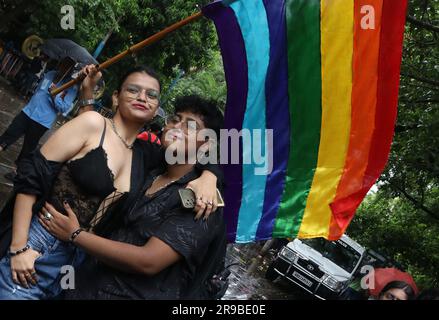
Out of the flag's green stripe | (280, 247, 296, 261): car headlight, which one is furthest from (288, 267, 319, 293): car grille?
the flag's green stripe

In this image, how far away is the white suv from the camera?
10.0 meters

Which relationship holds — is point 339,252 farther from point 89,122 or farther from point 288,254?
point 89,122

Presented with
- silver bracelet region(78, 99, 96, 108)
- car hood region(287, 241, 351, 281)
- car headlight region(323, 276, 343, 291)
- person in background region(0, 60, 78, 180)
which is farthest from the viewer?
car hood region(287, 241, 351, 281)

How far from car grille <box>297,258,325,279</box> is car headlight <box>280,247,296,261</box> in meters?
0.17

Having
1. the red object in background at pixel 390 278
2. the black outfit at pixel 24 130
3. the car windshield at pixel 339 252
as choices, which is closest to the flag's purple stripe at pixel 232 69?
the red object in background at pixel 390 278

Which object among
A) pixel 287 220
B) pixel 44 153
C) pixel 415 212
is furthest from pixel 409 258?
pixel 44 153

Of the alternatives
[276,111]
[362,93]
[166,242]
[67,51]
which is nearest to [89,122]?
[166,242]

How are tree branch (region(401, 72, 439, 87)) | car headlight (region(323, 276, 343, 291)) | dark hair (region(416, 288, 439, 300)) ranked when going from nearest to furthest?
dark hair (region(416, 288, 439, 300)) < tree branch (region(401, 72, 439, 87)) < car headlight (region(323, 276, 343, 291))

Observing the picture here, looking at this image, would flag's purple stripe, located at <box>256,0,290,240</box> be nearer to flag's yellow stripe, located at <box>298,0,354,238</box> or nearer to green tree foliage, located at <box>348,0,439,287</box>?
flag's yellow stripe, located at <box>298,0,354,238</box>

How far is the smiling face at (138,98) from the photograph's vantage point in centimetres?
234

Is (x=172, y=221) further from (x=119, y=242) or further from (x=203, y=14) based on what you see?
(x=203, y=14)

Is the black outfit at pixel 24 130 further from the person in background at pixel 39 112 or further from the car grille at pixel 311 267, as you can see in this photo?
the car grille at pixel 311 267

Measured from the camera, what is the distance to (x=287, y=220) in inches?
130
